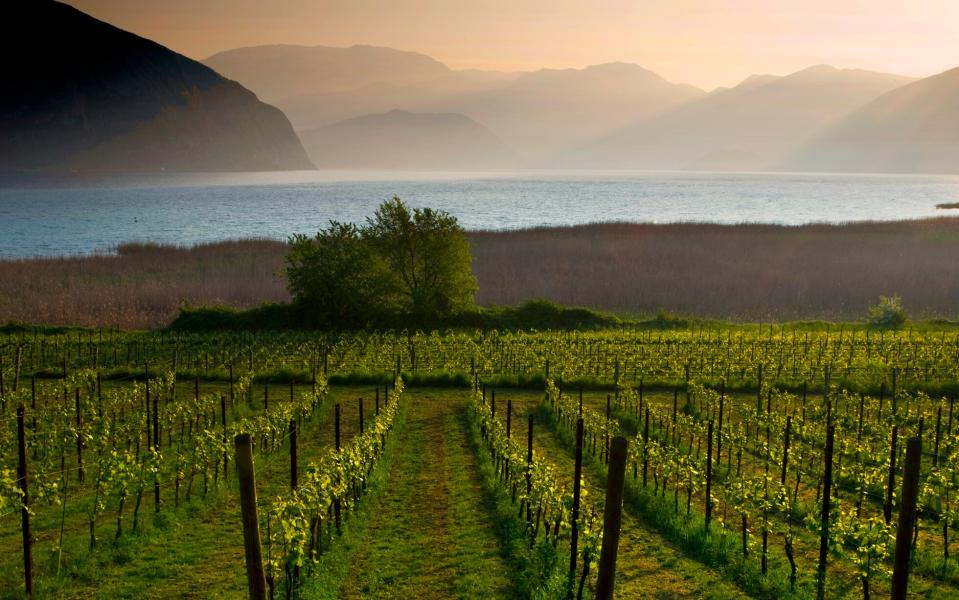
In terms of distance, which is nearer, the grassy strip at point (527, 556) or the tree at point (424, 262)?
the grassy strip at point (527, 556)

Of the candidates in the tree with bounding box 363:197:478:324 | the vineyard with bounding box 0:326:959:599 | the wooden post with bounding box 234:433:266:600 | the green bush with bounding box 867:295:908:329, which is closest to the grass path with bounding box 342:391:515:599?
the vineyard with bounding box 0:326:959:599

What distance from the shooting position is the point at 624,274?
5688 centimetres

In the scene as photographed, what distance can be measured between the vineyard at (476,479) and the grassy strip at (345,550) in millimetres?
55

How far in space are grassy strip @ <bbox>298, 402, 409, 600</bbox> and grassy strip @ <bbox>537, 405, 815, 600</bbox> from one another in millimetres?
5095

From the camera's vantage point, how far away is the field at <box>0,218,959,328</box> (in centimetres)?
4766

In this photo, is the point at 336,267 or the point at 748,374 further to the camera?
the point at 336,267

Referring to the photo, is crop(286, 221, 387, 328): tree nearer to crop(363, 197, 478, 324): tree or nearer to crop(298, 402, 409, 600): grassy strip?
crop(363, 197, 478, 324): tree

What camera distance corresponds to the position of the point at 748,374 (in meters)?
27.9

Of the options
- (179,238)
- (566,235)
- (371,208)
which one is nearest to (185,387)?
(566,235)

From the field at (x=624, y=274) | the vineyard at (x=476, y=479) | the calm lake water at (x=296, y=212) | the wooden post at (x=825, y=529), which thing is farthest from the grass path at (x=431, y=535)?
the calm lake water at (x=296, y=212)

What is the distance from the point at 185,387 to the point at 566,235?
51.3m

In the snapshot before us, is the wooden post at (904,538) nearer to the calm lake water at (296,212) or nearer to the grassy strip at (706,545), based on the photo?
the grassy strip at (706,545)

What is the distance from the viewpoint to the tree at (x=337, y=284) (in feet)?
126

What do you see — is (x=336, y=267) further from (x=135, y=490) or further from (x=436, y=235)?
(x=135, y=490)
